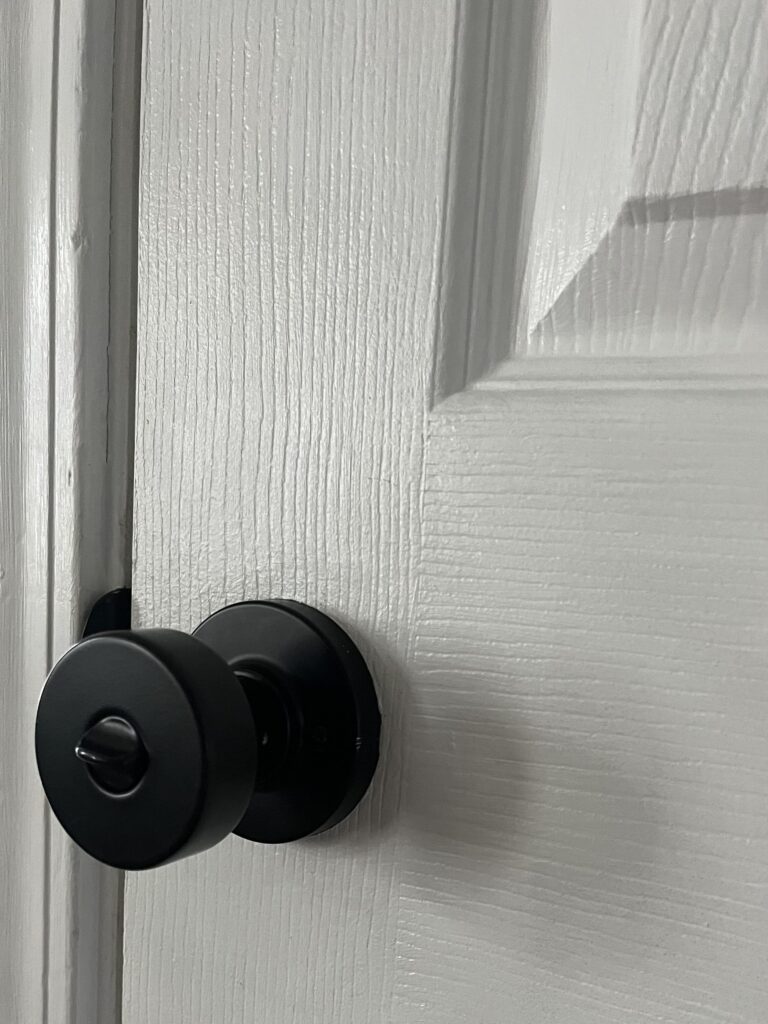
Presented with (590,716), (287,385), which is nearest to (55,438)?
(287,385)

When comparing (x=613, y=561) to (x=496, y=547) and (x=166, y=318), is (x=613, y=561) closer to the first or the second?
(x=496, y=547)

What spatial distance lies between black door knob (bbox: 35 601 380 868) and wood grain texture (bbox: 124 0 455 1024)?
13 millimetres

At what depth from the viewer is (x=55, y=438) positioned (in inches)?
13.9

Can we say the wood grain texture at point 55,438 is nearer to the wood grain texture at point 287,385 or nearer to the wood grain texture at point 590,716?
the wood grain texture at point 287,385

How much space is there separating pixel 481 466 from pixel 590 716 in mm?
73

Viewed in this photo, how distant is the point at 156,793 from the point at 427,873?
0.29 ft

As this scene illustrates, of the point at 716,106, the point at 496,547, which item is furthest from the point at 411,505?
the point at 716,106

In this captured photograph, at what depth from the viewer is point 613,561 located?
254 millimetres

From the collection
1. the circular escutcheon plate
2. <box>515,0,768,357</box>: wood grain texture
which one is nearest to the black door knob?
the circular escutcheon plate

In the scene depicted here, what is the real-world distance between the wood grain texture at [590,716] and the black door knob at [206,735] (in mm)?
24

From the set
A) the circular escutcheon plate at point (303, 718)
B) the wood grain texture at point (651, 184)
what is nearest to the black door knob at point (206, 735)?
the circular escutcheon plate at point (303, 718)

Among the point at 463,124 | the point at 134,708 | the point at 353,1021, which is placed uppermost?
the point at 463,124

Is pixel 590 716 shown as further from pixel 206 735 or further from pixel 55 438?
pixel 55 438

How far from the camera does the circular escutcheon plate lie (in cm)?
28
